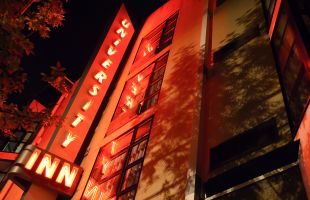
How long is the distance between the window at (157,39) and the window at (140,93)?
131 centimetres

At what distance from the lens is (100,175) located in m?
10.8

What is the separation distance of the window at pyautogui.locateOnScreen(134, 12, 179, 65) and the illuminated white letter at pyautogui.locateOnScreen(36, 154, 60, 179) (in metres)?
7.04

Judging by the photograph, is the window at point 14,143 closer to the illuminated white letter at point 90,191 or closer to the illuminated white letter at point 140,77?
the illuminated white letter at point 140,77

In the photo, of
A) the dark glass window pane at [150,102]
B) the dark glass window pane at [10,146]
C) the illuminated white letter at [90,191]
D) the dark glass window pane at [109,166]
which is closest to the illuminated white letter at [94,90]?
the dark glass window pane at [150,102]

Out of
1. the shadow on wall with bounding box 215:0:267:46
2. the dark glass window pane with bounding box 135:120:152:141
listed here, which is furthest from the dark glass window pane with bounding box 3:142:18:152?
the shadow on wall with bounding box 215:0:267:46

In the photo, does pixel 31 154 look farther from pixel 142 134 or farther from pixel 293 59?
pixel 293 59

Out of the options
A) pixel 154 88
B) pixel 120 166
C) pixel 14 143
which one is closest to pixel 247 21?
pixel 154 88

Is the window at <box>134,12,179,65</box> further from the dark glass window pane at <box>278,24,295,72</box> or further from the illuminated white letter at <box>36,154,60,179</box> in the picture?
the dark glass window pane at <box>278,24,295,72</box>

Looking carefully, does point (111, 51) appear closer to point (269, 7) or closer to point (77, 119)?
point (77, 119)

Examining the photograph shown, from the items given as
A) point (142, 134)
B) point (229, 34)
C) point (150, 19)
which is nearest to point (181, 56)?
point (229, 34)

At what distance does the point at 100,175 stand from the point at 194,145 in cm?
458

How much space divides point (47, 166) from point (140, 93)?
519 centimetres

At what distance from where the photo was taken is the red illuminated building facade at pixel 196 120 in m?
6.27

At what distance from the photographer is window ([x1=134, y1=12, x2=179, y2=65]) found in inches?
605
